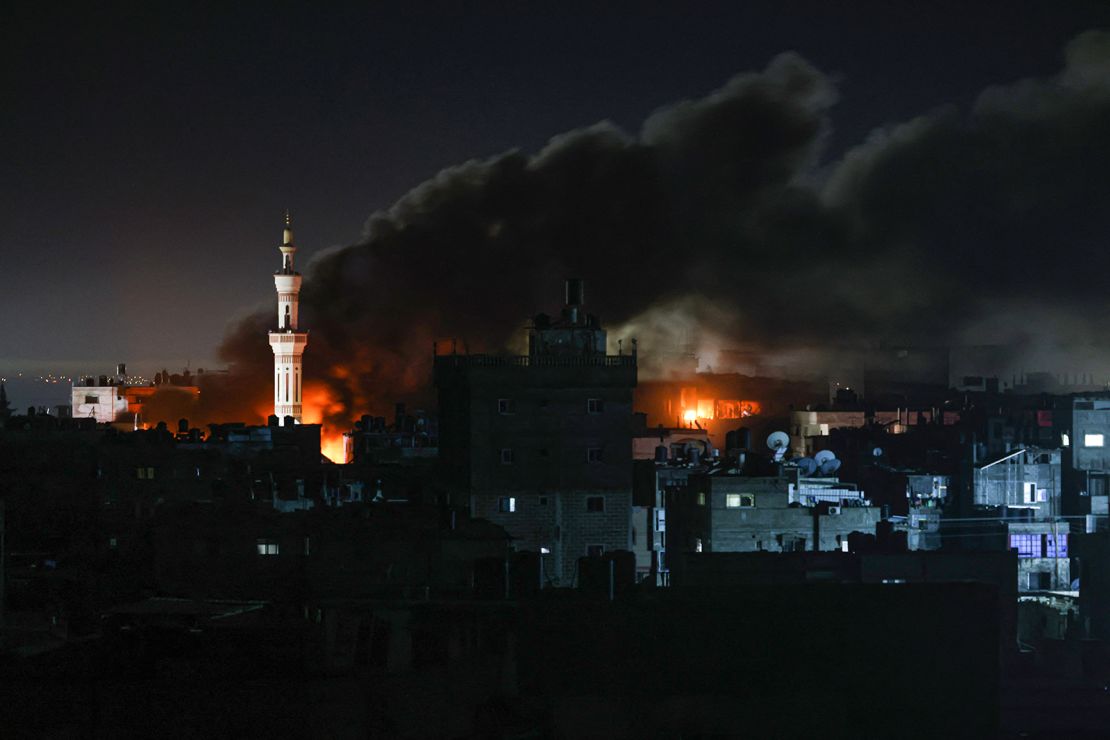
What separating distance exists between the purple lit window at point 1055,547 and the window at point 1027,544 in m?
0.19

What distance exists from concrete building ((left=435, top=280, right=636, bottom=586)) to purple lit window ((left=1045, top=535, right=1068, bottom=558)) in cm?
718

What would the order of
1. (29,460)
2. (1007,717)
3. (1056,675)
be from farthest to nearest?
(29,460)
(1056,675)
(1007,717)

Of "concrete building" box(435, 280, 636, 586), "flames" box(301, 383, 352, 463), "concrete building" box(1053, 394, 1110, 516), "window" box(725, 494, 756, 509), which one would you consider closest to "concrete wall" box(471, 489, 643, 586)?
"concrete building" box(435, 280, 636, 586)

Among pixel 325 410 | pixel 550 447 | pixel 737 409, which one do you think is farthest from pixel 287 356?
pixel 550 447

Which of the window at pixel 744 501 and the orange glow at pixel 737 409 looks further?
the orange glow at pixel 737 409

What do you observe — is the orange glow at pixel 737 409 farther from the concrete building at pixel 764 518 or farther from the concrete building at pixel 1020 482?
the concrete building at pixel 764 518

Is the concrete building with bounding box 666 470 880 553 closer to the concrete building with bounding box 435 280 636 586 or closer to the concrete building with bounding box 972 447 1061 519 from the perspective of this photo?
the concrete building with bounding box 435 280 636 586

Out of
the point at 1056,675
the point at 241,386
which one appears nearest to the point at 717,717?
the point at 1056,675

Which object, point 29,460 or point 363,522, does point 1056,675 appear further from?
point 29,460

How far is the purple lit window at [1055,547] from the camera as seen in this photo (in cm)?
3150

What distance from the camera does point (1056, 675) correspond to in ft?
79.0

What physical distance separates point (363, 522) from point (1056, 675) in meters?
9.84

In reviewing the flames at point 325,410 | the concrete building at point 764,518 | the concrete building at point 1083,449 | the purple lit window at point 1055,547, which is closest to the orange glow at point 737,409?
the flames at point 325,410

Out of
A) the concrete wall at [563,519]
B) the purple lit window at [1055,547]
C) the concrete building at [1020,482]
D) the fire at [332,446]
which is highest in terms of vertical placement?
the fire at [332,446]
